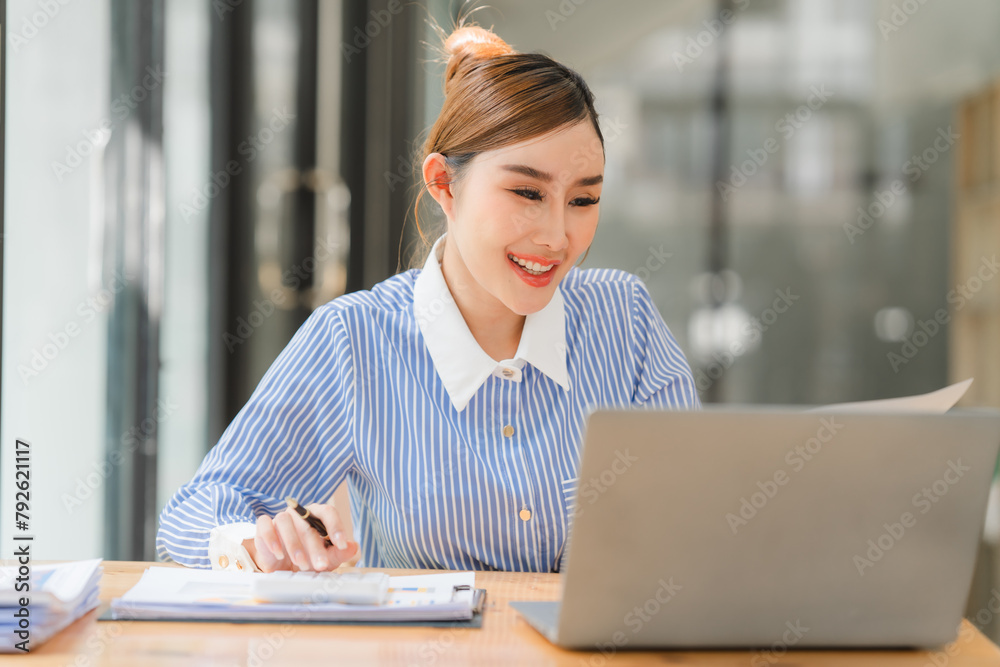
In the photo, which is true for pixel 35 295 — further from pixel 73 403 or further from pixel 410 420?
pixel 410 420

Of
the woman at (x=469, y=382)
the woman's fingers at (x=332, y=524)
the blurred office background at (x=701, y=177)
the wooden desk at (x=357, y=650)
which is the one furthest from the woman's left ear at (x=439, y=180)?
the blurred office background at (x=701, y=177)

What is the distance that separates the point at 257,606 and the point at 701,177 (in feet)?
10.3

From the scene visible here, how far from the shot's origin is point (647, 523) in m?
0.69

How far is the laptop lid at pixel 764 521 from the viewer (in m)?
0.68

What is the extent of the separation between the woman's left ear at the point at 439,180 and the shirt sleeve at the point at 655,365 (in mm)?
348

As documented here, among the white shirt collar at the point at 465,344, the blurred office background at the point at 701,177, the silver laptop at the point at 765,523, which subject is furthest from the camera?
the blurred office background at the point at 701,177

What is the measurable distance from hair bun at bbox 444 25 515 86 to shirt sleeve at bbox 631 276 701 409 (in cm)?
44

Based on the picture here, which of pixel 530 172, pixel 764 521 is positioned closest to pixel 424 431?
pixel 530 172

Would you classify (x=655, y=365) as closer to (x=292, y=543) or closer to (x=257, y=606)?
(x=292, y=543)

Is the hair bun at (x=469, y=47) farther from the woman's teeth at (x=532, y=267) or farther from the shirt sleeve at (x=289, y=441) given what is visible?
the shirt sleeve at (x=289, y=441)

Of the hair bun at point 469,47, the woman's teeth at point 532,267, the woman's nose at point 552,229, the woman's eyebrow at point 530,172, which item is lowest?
the woman's teeth at point 532,267

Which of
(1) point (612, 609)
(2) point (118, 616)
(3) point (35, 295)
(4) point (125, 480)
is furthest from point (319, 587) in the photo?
(4) point (125, 480)

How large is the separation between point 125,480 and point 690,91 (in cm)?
260

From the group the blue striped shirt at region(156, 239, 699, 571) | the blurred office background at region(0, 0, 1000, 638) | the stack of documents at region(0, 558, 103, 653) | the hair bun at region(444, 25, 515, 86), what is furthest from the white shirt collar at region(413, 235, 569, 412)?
the blurred office background at region(0, 0, 1000, 638)
